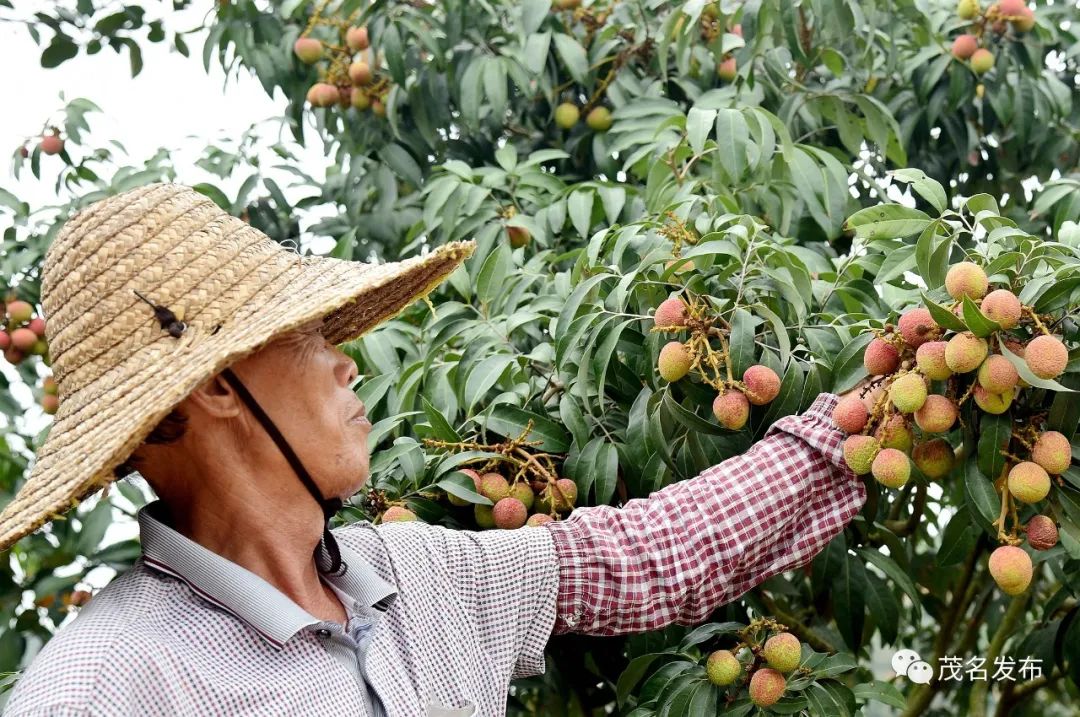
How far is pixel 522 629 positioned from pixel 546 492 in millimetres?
232

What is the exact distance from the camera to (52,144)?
10.4ft

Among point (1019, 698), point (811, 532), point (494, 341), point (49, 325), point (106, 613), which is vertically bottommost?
point (1019, 698)

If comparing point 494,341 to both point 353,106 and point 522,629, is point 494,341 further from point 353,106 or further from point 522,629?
point 353,106

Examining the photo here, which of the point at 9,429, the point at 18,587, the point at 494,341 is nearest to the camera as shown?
the point at 494,341

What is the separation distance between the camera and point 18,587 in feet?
7.46

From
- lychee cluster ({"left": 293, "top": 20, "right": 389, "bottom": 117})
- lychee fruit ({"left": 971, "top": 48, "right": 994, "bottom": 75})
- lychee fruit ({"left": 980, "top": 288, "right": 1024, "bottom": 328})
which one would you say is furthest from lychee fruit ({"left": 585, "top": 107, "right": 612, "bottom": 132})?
lychee fruit ({"left": 980, "top": 288, "right": 1024, "bottom": 328})

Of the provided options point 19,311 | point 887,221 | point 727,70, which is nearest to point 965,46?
point 727,70

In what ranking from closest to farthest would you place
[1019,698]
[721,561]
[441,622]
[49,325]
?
[49,325]
[441,622]
[721,561]
[1019,698]

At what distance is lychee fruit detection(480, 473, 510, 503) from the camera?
5.75 ft

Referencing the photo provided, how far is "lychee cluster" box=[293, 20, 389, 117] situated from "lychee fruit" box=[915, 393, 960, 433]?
68.2 inches

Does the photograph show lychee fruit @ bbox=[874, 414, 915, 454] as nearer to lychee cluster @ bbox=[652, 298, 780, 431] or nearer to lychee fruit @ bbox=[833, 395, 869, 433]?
lychee fruit @ bbox=[833, 395, 869, 433]

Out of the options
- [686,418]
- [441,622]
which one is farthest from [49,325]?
[686,418]

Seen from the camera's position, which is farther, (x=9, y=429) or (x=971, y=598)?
(x=9, y=429)

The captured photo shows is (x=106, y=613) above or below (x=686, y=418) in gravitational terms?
above
